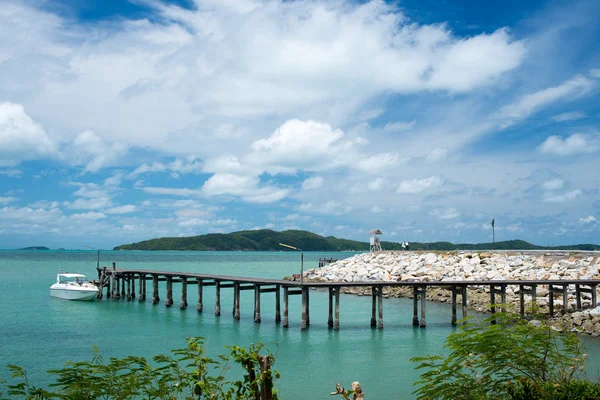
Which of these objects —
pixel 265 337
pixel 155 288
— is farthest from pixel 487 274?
pixel 155 288

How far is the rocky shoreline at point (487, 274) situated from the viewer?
1067 inches

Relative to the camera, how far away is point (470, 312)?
96.8 feet

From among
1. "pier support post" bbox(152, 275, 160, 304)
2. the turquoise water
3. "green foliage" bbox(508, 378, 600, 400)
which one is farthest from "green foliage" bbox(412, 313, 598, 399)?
"pier support post" bbox(152, 275, 160, 304)

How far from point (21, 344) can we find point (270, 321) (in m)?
12.0

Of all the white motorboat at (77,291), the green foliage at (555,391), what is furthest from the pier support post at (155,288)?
the green foliage at (555,391)

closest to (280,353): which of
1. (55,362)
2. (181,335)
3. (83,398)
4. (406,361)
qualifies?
(406,361)

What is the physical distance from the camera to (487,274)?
36.6 m

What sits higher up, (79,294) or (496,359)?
(496,359)

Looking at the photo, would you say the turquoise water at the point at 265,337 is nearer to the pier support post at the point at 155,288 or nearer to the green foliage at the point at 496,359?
the pier support post at the point at 155,288

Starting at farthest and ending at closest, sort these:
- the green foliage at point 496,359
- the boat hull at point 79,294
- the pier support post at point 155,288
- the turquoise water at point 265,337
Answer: the boat hull at point 79,294, the pier support post at point 155,288, the turquoise water at point 265,337, the green foliage at point 496,359

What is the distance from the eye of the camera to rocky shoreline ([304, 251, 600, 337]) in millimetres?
27097

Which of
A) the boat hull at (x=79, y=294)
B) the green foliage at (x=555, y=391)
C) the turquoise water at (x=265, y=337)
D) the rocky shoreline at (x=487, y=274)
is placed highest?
the green foliage at (x=555, y=391)

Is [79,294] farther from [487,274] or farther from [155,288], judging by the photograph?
[487,274]

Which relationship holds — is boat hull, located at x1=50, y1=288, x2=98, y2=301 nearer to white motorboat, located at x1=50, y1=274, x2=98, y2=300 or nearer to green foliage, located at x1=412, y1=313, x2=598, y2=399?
white motorboat, located at x1=50, y1=274, x2=98, y2=300
